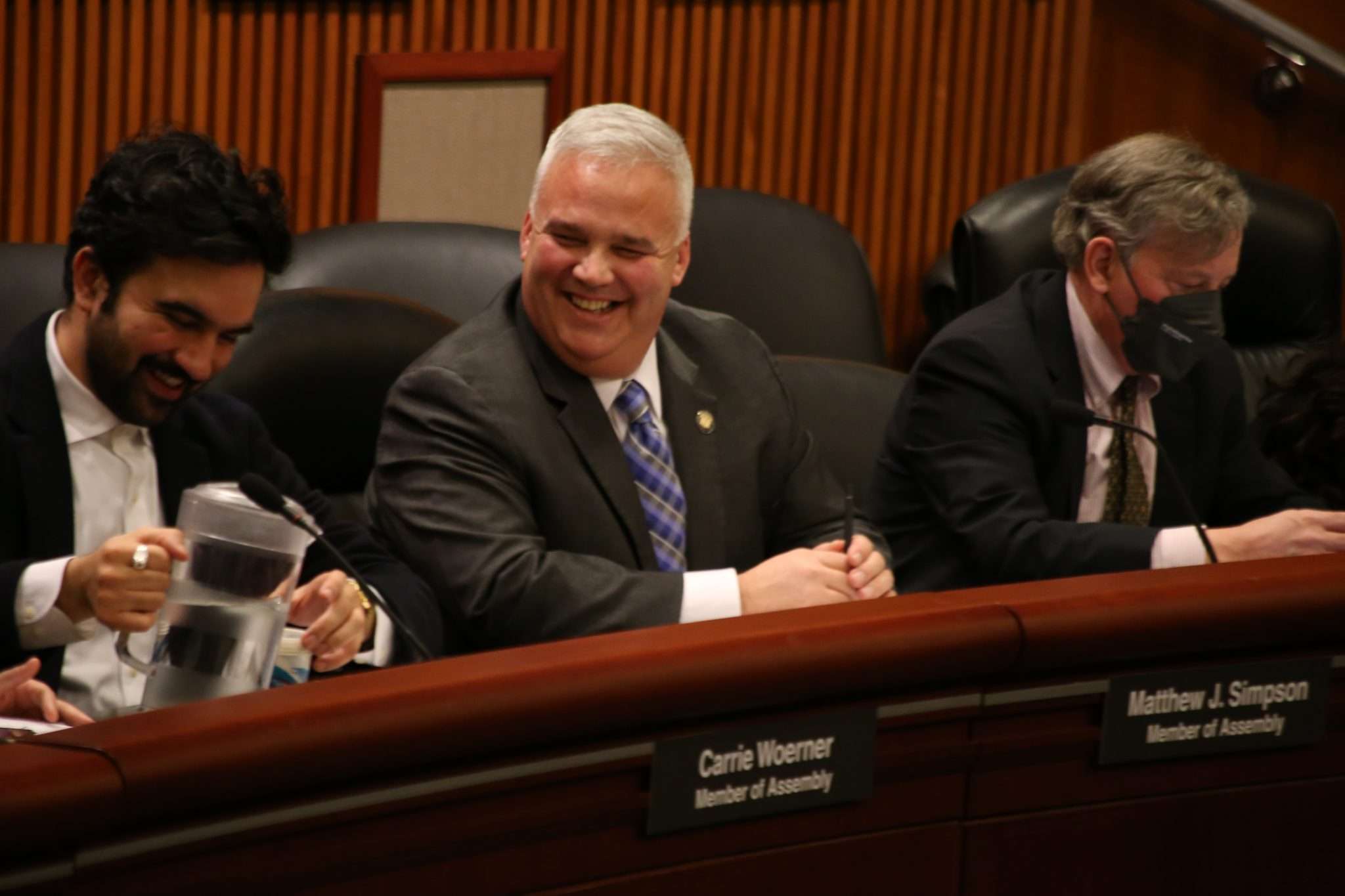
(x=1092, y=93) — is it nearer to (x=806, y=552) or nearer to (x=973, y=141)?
(x=973, y=141)

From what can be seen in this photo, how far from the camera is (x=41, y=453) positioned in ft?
6.35

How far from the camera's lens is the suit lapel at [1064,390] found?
8.46 feet

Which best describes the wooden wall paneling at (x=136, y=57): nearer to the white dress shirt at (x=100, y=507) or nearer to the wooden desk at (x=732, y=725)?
the white dress shirt at (x=100, y=507)

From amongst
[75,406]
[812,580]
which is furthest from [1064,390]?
[75,406]

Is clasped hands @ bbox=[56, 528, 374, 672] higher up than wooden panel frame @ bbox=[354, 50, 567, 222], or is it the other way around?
wooden panel frame @ bbox=[354, 50, 567, 222]

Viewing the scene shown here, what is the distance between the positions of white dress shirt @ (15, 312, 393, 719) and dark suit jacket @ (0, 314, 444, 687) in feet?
0.06

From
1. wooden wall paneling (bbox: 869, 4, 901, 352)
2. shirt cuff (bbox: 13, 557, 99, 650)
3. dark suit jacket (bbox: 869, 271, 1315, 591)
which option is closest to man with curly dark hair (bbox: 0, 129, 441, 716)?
shirt cuff (bbox: 13, 557, 99, 650)

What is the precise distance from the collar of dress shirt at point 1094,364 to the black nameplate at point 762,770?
132 cm

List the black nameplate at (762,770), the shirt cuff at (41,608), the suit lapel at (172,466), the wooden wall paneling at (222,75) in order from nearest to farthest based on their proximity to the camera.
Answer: the black nameplate at (762,770) < the shirt cuff at (41,608) < the suit lapel at (172,466) < the wooden wall paneling at (222,75)

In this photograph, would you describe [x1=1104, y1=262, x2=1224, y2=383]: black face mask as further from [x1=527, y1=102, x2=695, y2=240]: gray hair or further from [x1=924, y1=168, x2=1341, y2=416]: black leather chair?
[x1=924, y1=168, x2=1341, y2=416]: black leather chair

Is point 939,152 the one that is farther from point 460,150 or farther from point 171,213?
point 171,213

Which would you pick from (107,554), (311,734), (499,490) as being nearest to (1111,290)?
(499,490)

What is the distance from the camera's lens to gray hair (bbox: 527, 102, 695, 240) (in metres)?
2.23

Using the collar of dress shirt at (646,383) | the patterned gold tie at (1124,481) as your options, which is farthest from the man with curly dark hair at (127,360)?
the patterned gold tie at (1124,481)
